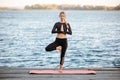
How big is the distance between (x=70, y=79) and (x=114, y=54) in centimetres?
1863

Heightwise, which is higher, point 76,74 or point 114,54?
point 76,74

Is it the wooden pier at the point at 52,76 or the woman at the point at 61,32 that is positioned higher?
the woman at the point at 61,32

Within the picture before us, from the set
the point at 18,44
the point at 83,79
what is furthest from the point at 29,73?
the point at 18,44

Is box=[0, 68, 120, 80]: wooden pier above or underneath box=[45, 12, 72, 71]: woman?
underneath

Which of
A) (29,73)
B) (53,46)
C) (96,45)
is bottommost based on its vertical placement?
(96,45)

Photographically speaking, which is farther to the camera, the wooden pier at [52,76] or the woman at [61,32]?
the woman at [61,32]

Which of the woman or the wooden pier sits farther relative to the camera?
the woman

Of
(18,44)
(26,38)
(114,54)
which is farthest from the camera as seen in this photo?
(26,38)

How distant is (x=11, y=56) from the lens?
23391 millimetres

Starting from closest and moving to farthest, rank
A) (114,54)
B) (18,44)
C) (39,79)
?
(39,79) → (114,54) → (18,44)

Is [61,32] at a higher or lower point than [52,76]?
higher

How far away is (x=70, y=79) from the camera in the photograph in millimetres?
5852

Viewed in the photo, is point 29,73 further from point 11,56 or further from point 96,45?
point 96,45

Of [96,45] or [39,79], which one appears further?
[96,45]
